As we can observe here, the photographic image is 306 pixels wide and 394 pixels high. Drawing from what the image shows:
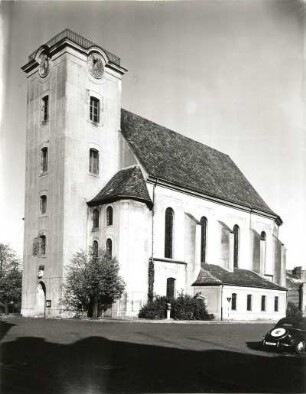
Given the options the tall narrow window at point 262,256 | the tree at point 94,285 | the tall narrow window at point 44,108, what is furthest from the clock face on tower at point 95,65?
the tall narrow window at point 262,256

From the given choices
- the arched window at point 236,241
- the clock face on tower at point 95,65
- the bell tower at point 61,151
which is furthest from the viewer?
the arched window at point 236,241

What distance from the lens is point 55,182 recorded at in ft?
118

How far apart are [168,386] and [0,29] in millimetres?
10304

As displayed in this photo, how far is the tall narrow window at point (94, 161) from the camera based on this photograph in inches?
1482

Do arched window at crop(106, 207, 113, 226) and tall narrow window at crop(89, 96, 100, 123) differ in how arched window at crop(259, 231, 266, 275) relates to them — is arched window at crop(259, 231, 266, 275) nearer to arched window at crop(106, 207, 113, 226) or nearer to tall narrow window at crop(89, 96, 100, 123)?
arched window at crop(106, 207, 113, 226)

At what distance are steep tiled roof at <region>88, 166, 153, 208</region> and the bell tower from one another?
2.96 feet

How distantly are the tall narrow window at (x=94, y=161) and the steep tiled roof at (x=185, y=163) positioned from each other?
306 cm

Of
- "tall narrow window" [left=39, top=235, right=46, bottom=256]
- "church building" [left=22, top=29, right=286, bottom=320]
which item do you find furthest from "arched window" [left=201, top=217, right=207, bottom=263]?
"tall narrow window" [left=39, top=235, right=46, bottom=256]

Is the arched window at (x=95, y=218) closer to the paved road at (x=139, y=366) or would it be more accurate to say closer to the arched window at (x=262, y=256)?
the paved road at (x=139, y=366)

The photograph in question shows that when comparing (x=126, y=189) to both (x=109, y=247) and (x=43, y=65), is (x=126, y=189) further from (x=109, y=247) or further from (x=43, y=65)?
(x=43, y=65)

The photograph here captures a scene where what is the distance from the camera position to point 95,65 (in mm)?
37906

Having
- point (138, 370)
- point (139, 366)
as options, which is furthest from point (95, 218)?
point (138, 370)

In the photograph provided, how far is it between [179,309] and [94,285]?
21.6 feet

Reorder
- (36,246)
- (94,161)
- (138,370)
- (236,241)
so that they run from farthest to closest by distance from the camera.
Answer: (236,241) → (94,161) → (36,246) → (138,370)
